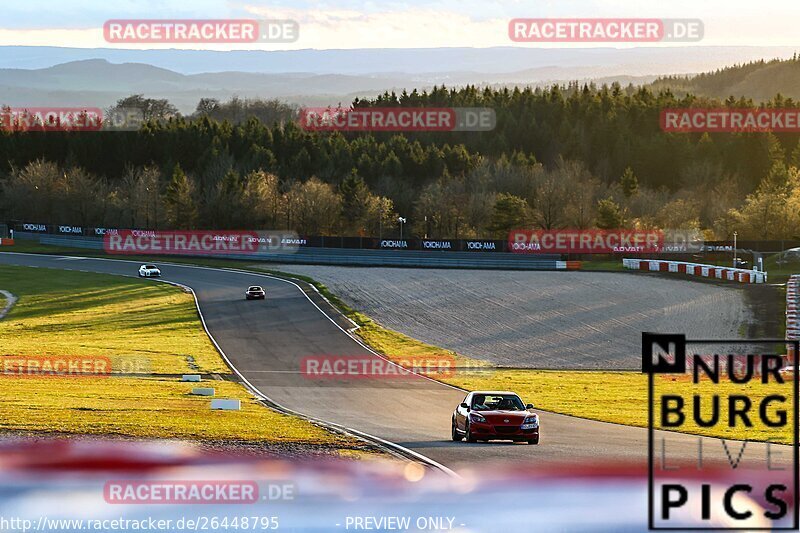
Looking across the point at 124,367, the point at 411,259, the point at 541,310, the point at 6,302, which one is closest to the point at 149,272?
the point at 6,302

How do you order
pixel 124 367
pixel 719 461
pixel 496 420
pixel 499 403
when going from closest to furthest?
1. pixel 719 461
2. pixel 496 420
3. pixel 499 403
4. pixel 124 367

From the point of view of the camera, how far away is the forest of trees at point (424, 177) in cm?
13162

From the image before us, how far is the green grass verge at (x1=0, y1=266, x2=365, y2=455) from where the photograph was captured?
25.1 meters

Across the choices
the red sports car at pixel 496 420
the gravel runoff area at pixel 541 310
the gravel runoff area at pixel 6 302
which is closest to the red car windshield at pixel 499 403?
the red sports car at pixel 496 420

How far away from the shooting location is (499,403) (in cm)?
2667

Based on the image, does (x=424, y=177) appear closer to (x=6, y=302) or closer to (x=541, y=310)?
(x=6, y=302)

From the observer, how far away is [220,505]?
1756cm

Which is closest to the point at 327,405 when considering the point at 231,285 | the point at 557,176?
the point at 231,285

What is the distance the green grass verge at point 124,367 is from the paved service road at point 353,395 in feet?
5.20

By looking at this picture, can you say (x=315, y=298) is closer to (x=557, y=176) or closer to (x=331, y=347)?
(x=331, y=347)

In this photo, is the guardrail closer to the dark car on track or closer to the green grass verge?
the green grass verge

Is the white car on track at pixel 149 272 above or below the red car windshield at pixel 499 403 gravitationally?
above

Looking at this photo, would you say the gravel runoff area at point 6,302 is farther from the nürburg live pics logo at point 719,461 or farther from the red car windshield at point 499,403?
the nürburg live pics logo at point 719,461

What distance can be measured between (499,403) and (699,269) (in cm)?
6362
